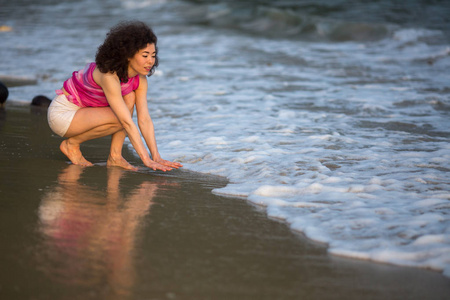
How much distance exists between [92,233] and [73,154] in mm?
1796

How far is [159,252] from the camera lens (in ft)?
8.09

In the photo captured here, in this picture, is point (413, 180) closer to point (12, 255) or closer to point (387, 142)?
point (387, 142)

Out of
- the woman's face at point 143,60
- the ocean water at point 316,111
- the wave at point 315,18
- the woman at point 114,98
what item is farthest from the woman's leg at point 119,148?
the wave at point 315,18

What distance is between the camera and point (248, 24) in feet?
61.7

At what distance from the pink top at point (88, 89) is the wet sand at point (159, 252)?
78 cm

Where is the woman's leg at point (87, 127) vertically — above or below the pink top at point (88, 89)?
below

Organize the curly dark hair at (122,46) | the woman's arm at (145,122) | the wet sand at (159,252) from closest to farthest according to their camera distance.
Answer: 1. the wet sand at (159,252)
2. the curly dark hair at (122,46)
3. the woman's arm at (145,122)

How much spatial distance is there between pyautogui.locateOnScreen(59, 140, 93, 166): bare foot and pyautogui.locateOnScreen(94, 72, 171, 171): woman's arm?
53 cm

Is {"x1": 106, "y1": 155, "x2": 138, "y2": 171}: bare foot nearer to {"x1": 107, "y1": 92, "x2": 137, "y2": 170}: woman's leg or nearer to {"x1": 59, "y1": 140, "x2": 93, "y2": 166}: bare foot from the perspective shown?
{"x1": 107, "y1": 92, "x2": 137, "y2": 170}: woman's leg

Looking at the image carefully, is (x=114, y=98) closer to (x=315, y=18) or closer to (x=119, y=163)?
(x=119, y=163)

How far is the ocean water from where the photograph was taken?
10.3 ft

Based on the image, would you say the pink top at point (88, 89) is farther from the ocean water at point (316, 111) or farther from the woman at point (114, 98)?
the ocean water at point (316, 111)

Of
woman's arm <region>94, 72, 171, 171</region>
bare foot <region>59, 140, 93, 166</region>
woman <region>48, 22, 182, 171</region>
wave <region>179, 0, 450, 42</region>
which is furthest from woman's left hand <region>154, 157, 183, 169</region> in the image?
wave <region>179, 0, 450, 42</region>

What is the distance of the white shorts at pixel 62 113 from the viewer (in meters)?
4.22
